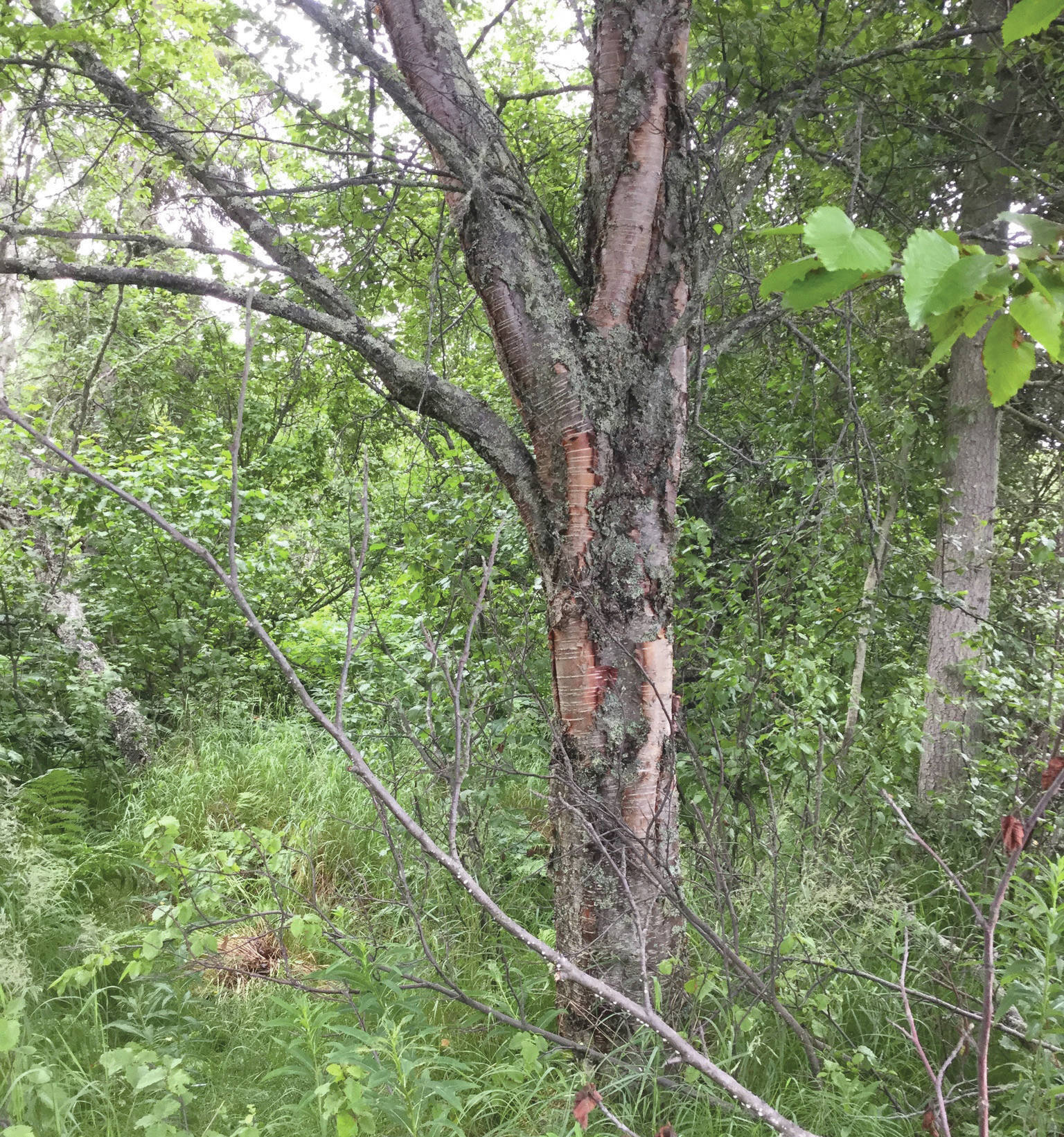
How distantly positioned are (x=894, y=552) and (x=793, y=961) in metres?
2.46

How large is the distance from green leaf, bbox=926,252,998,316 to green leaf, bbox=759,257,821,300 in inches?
5.3

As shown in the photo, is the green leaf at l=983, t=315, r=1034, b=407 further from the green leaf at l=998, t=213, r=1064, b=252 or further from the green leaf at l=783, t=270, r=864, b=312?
the green leaf at l=783, t=270, r=864, b=312

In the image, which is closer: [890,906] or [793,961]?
[793,961]

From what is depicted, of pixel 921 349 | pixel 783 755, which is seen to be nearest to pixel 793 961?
pixel 783 755

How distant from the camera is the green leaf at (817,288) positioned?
2.58 ft

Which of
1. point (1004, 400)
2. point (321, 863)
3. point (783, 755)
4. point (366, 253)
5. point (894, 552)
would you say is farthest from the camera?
point (894, 552)

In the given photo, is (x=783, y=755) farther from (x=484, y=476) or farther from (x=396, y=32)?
(x=396, y=32)

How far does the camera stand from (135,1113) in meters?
2.01

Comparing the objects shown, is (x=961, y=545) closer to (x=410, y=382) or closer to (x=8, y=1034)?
(x=410, y=382)

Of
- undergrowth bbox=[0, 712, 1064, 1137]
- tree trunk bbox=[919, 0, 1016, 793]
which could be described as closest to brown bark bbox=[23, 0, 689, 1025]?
undergrowth bbox=[0, 712, 1064, 1137]

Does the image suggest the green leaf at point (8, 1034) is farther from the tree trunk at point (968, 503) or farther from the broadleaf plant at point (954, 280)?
the tree trunk at point (968, 503)

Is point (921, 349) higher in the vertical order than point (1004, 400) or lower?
higher

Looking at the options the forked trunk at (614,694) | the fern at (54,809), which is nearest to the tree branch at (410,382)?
the forked trunk at (614,694)

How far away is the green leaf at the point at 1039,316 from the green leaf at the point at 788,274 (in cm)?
22
